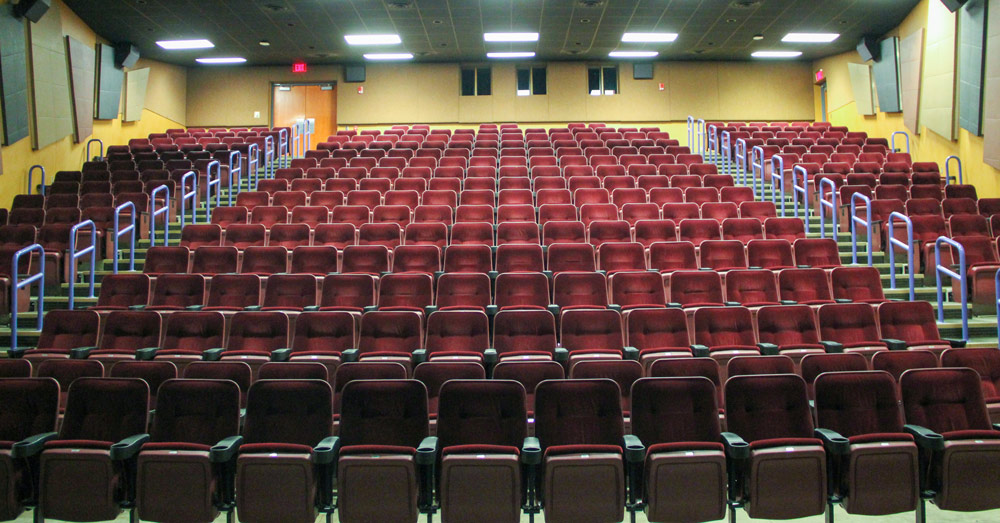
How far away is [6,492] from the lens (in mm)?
2395

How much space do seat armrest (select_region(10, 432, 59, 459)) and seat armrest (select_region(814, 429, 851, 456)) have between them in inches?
116

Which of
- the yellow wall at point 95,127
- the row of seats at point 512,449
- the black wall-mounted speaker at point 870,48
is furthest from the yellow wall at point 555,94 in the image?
the row of seats at point 512,449

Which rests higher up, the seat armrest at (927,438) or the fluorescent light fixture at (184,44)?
the fluorescent light fixture at (184,44)

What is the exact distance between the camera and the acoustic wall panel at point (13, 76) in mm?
7344

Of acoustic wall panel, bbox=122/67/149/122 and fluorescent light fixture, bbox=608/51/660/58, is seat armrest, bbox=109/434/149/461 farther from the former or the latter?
fluorescent light fixture, bbox=608/51/660/58

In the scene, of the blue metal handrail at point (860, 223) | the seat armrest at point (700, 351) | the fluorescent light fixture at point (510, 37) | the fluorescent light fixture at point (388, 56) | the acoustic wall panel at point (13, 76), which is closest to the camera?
the seat armrest at point (700, 351)

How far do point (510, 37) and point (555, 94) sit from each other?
2055 millimetres

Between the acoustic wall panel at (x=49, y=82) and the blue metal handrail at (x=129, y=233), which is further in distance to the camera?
the acoustic wall panel at (x=49, y=82)

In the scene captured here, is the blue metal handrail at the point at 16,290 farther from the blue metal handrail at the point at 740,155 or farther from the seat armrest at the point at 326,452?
the blue metal handrail at the point at 740,155

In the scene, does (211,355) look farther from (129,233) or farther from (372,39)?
(372,39)

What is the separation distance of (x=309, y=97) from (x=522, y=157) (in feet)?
21.8

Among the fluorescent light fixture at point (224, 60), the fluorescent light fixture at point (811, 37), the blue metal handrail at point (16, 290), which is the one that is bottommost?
the blue metal handrail at point (16, 290)

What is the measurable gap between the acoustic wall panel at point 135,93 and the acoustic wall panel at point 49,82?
195 centimetres

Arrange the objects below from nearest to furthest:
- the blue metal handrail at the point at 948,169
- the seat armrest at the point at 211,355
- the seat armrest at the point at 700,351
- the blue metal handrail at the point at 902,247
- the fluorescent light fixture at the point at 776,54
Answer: the seat armrest at the point at 700,351 → the seat armrest at the point at 211,355 → the blue metal handrail at the point at 902,247 → the blue metal handrail at the point at 948,169 → the fluorescent light fixture at the point at 776,54
